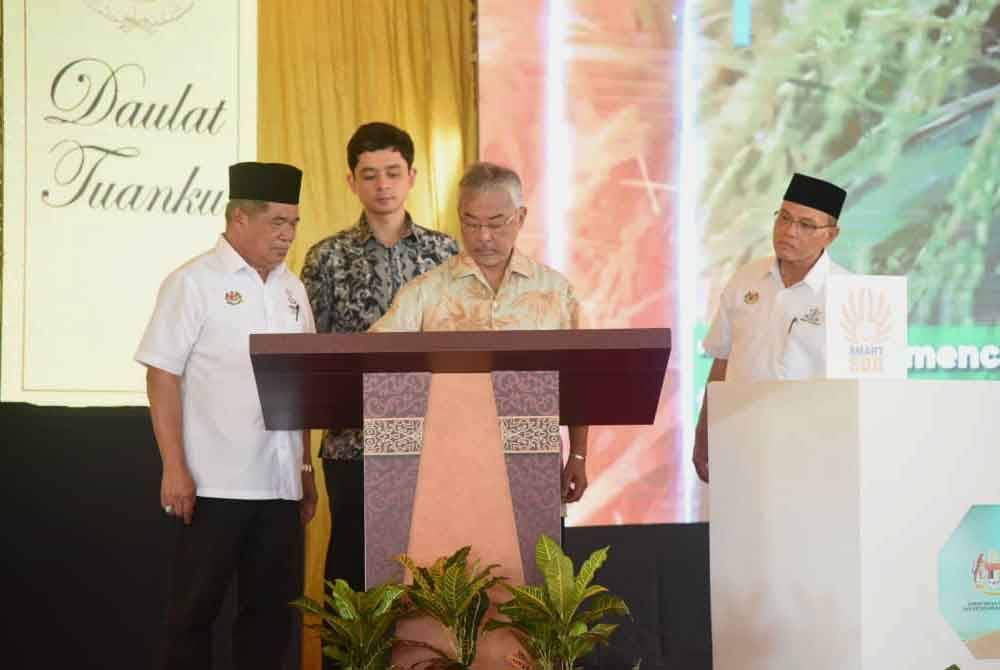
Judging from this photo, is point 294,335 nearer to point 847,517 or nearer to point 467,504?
point 467,504

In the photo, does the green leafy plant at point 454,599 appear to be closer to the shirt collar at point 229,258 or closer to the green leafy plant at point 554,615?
the green leafy plant at point 554,615

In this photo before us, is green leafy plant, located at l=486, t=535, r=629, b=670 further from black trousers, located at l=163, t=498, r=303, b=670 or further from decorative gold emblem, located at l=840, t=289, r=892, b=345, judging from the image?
black trousers, located at l=163, t=498, r=303, b=670

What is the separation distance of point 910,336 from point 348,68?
2.31 meters

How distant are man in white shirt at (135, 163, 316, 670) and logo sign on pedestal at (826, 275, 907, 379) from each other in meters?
1.30

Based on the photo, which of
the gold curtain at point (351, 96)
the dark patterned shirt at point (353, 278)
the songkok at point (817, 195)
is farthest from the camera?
the gold curtain at point (351, 96)

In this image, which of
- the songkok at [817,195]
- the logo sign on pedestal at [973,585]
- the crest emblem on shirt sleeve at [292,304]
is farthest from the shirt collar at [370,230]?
the logo sign on pedestal at [973,585]

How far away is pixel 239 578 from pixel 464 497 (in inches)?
42.2

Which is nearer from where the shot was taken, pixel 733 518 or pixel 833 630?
pixel 833 630

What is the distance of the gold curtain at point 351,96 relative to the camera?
4.11m

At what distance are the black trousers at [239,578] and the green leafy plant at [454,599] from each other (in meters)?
0.87

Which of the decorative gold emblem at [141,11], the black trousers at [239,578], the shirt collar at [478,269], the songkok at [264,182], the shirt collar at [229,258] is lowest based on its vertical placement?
the black trousers at [239,578]

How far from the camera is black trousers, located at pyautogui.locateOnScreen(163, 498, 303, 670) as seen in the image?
2838mm

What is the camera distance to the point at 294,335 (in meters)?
2.10

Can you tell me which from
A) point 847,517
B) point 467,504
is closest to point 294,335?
point 467,504
